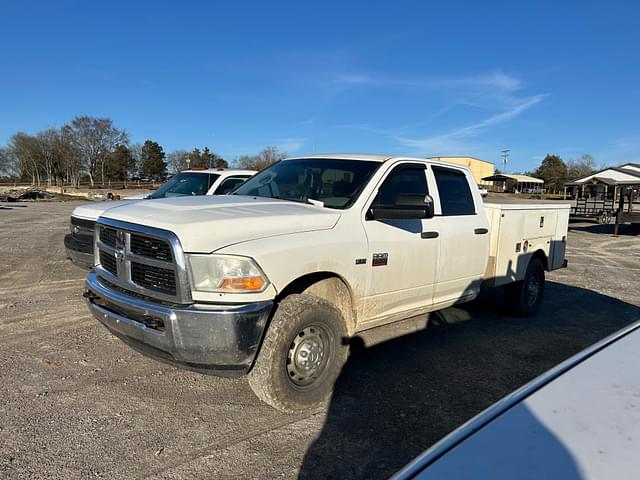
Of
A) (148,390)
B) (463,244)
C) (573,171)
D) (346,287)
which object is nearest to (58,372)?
(148,390)

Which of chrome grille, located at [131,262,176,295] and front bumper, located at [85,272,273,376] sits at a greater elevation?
chrome grille, located at [131,262,176,295]

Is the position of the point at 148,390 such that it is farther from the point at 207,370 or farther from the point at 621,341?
the point at 621,341

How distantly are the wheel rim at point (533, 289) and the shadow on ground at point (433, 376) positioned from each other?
0.29 meters

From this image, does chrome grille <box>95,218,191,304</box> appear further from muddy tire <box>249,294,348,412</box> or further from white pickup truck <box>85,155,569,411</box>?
muddy tire <box>249,294,348,412</box>

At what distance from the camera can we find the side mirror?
3949 millimetres

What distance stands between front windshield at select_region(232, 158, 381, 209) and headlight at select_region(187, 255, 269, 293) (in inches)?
49.4

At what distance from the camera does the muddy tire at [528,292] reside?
638cm

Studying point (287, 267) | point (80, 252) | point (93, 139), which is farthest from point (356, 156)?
point (93, 139)

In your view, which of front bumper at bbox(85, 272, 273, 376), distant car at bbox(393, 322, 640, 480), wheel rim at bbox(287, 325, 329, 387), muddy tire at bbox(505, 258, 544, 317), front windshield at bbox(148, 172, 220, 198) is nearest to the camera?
distant car at bbox(393, 322, 640, 480)

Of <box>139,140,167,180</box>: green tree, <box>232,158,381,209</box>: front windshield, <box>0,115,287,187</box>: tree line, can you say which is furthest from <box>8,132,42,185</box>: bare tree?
<box>232,158,381,209</box>: front windshield

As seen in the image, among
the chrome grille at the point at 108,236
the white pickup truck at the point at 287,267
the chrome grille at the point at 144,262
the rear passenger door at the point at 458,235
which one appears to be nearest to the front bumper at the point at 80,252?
the white pickup truck at the point at 287,267

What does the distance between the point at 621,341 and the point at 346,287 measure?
2178mm

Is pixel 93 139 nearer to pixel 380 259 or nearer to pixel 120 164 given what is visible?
pixel 120 164

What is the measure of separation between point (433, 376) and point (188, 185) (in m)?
6.70
